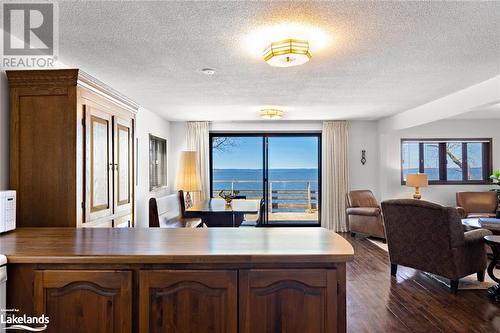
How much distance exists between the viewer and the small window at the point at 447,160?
23.8 ft

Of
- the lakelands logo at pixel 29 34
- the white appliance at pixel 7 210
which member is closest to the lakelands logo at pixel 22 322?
the white appliance at pixel 7 210

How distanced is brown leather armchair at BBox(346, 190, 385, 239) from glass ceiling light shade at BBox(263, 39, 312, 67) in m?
4.23

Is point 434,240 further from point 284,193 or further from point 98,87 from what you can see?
point 284,193

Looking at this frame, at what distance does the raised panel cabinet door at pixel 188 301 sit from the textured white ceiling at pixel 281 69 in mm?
1550

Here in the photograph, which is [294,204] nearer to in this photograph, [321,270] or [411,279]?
[411,279]

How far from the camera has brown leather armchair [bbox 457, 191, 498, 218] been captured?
6613 millimetres

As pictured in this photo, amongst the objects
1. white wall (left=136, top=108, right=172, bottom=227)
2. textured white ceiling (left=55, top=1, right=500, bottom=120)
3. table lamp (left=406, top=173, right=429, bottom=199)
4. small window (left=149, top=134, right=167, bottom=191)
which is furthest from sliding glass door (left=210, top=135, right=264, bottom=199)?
table lamp (left=406, top=173, right=429, bottom=199)

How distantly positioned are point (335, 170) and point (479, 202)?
2.80 metres

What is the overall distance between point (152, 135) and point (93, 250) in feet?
14.8

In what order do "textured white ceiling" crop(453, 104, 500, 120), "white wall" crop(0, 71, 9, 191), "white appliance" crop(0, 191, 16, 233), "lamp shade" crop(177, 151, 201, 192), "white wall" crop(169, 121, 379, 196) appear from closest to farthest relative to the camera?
"white appliance" crop(0, 191, 16, 233) → "white wall" crop(0, 71, 9, 191) → "textured white ceiling" crop(453, 104, 500, 120) → "lamp shade" crop(177, 151, 201, 192) → "white wall" crop(169, 121, 379, 196)

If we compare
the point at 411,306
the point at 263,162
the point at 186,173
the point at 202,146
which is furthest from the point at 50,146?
the point at 263,162

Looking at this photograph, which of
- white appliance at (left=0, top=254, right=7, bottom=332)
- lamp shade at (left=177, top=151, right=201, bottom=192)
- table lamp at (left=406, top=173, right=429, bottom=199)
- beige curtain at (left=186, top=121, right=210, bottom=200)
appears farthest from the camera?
beige curtain at (left=186, top=121, right=210, bottom=200)

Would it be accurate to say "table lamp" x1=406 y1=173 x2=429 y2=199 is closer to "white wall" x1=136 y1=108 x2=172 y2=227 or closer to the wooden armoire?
"white wall" x1=136 y1=108 x2=172 y2=227

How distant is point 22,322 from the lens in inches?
64.6
